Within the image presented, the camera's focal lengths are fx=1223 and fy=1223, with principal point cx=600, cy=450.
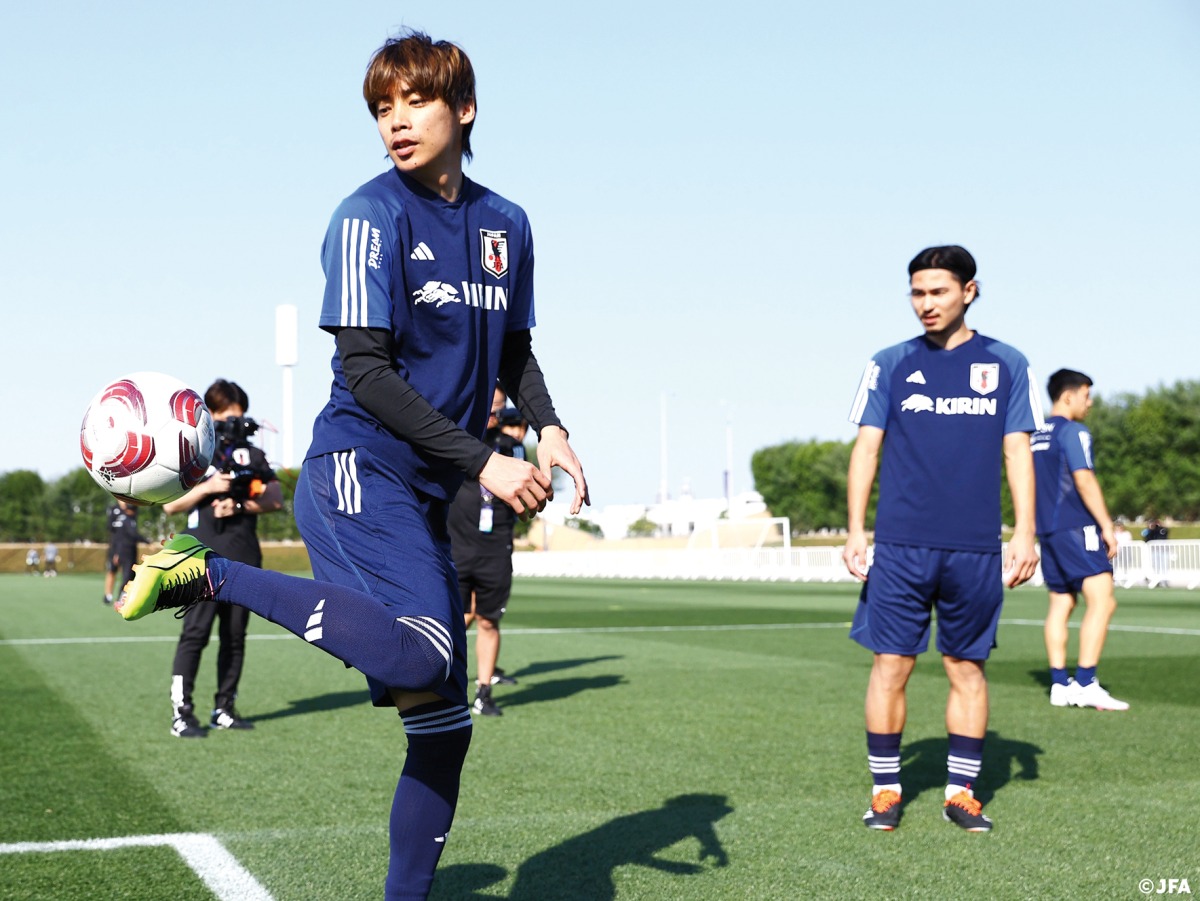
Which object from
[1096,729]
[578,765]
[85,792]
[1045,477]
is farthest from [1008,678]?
[85,792]

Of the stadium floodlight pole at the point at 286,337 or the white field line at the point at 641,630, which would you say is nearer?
the white field line at the point at 641,630

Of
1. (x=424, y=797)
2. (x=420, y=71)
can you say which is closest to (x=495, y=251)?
(x=420, y=71)

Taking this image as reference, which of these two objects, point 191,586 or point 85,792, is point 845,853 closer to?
point 191,586

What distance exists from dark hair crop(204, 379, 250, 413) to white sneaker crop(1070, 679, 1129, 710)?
597cm

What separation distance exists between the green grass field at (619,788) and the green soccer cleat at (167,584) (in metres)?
1.53

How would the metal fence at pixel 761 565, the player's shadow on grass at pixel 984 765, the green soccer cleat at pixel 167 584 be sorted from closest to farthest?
the green soccer cleat at pixel 167 584, the player's shadow on grass at pixel 984 765, the metal fence at pixel 761 565

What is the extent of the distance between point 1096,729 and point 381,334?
610 centimetres

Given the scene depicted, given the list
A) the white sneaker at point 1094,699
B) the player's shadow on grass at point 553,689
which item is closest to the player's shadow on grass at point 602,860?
the player's shadow on grass at point 553,689

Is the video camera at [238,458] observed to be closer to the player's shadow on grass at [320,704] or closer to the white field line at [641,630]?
the player's shadow on grass at [320,704]

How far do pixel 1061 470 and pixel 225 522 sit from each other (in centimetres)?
595

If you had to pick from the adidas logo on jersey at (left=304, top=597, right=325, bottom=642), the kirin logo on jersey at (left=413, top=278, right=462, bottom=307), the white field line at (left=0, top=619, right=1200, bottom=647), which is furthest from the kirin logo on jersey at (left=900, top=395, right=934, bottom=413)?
the white field line at (left=0, top=619, right=1200, bottom=647)

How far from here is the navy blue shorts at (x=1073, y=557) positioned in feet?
29.2

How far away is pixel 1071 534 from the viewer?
355 inches

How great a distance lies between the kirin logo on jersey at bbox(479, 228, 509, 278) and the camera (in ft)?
10.3
